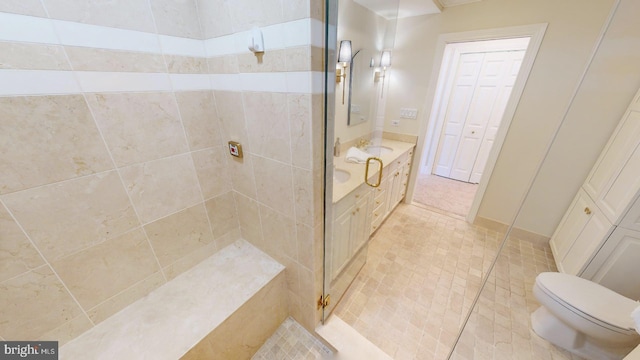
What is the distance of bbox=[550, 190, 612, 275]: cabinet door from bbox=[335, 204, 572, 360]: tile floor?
20 cm

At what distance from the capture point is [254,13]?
0.79 m

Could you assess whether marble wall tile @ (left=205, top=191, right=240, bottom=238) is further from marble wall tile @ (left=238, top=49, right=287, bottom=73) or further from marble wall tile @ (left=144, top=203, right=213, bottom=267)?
marble wall tile @ (left=238, top=49, right=287, bottom=73)

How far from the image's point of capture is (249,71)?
0.90 meters

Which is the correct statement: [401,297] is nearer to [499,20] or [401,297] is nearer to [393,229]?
[393,229]

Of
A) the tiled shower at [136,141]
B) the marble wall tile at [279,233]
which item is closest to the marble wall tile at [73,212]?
the tiled shower at [136,141]

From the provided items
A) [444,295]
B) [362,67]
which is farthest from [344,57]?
[444,295]

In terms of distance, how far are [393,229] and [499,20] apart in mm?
2233

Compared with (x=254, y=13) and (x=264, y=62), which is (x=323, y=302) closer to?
(x=264, y=62)

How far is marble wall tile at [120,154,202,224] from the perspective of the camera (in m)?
0.99

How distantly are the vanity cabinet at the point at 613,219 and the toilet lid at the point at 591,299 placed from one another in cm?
24

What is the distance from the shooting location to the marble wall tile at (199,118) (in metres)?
1.07

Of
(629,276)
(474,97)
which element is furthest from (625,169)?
(474,97)

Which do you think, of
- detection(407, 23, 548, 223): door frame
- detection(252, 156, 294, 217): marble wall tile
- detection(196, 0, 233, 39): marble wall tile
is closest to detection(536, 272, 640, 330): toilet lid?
detection(407, 23, 548, 223): door frame

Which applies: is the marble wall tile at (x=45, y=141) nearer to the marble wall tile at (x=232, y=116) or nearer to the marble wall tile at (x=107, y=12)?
the marble wall tile at (x=107, y=12)
